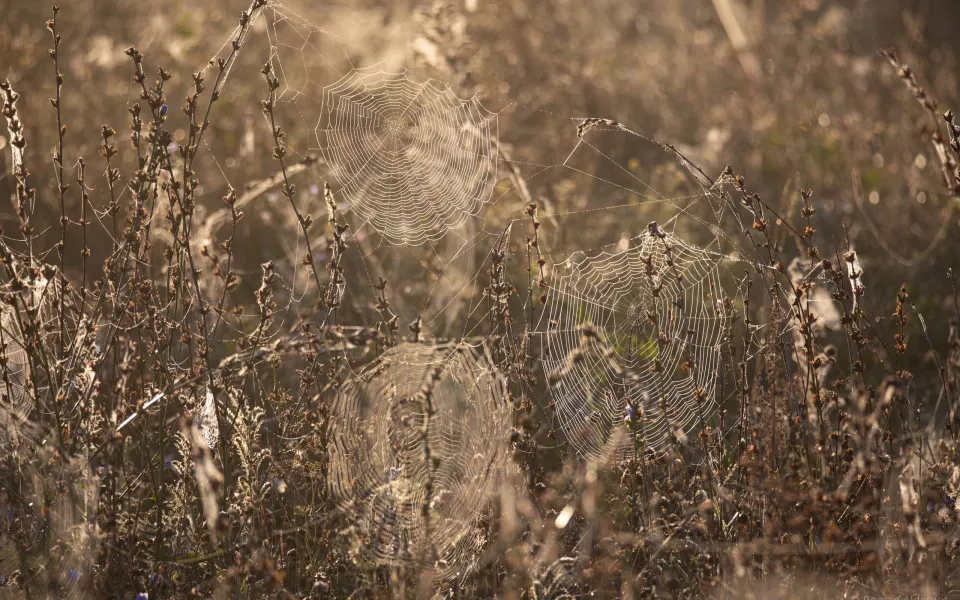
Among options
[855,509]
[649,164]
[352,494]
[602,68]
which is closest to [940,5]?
[602,68]

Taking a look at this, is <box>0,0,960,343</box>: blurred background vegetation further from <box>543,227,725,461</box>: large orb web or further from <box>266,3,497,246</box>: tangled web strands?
<box>543,227,725,461</box>: large orb web

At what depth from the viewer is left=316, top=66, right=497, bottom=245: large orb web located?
17.1 feet

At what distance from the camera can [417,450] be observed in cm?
277

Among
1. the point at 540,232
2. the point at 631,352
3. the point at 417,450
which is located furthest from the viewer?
the point at 540,232

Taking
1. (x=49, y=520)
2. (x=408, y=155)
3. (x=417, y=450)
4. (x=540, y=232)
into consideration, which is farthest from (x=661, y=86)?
(x=49, y=520)

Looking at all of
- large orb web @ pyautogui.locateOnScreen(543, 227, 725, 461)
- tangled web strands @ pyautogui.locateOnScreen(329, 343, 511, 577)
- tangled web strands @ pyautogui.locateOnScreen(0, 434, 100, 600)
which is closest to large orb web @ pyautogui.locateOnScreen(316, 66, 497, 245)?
large orb web @ pyautogui.locateOnScreen(543, 227, 725, 461)

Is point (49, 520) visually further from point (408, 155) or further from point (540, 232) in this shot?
point (408, 155)

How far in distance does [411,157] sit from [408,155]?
0.19ft

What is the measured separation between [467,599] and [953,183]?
177 centimetres

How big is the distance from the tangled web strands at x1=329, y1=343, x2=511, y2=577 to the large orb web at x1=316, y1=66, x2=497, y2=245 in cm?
221

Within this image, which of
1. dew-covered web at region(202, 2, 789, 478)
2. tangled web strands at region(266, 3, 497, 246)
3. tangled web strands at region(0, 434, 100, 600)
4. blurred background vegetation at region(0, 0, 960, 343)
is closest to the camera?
tangled web strands at region(0, 434, 100, 600)

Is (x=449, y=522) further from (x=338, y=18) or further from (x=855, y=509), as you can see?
(x=338, y=18)

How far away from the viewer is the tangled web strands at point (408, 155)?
17.1 feet

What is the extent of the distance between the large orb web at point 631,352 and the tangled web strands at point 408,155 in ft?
3.15
